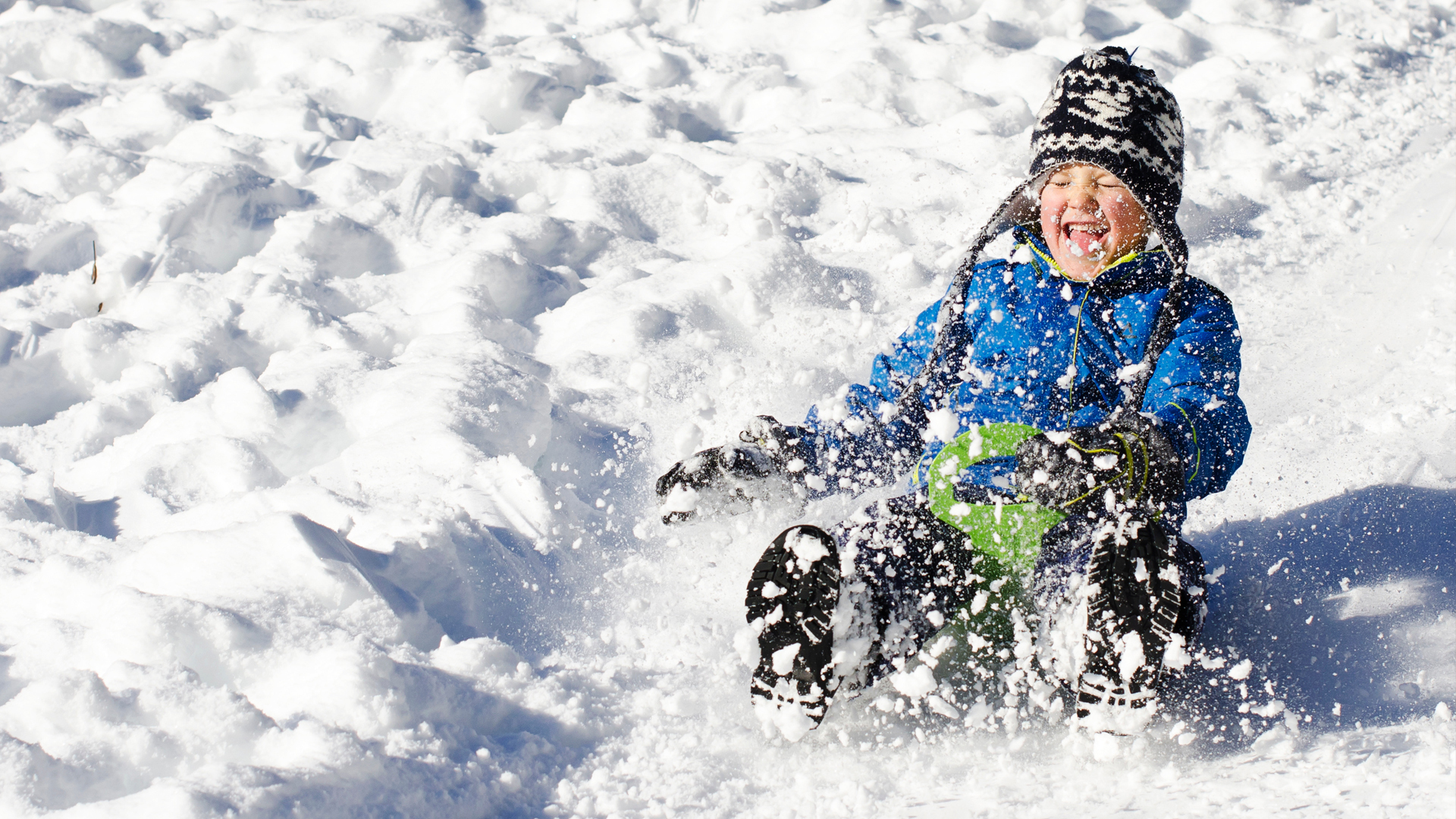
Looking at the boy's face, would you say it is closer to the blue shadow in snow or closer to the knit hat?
the knit hat

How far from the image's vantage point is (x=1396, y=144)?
13.5 ft

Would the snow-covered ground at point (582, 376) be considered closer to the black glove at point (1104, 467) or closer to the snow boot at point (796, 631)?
the snow boot at point (796, 631)

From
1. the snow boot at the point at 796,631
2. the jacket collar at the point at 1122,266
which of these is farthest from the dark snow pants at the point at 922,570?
the jacket collar at the point at 1122,266

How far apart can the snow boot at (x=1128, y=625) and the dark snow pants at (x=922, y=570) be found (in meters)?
0.20

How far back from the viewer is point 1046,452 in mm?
1555

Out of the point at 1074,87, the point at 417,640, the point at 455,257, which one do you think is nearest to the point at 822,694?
the point at 417,640

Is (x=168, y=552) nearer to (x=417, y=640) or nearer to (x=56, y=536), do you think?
(x=56, y=536)

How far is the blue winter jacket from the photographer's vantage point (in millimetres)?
1695

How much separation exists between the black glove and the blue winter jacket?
1.9 inches

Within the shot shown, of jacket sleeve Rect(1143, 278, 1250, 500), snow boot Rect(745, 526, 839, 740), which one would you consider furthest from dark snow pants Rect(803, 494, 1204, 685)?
jacket sleeve Rect(1143, 278, 1250, 500)

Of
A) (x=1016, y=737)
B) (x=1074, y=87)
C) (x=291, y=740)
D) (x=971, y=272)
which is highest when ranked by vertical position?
(x=1074, y=87)

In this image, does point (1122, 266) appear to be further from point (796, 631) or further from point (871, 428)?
point (796, 631)

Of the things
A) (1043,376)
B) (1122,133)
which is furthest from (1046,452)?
(1122,133)

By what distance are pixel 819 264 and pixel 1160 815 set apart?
224cm
